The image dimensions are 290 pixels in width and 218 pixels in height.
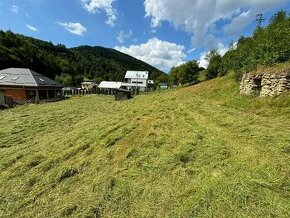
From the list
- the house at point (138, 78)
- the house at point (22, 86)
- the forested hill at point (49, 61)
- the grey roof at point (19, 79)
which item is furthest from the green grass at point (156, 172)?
the house at point (138, 78)

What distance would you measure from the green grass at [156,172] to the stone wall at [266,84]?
2.47m

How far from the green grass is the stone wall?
97.0 inches

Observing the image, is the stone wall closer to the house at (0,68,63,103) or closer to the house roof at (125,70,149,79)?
the house at (0,68,63,103)

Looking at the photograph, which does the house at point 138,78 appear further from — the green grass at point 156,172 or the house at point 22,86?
the green grass at point 156,172

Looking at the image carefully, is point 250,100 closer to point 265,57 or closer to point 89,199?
point 265,57

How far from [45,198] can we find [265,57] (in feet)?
39.4

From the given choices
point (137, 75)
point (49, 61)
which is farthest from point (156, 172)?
point (49, 61)

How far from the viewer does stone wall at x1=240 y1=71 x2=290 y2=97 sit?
9.77 metres

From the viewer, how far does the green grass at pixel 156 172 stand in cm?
373

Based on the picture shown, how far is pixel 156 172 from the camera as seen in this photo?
478 cm

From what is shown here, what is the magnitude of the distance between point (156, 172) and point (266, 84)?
8.32m

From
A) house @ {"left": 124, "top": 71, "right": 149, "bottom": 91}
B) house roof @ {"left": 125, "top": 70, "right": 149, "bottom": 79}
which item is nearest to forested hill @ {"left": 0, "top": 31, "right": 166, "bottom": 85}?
house roof @ {"left": 125, "top": 70, "right": 149, "bottom": 79}

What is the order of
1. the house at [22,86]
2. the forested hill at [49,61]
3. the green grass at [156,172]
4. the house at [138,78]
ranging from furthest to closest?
the house at [138,78]
the forested hill at [49,61]
the house at [22,86]
the green grass at [156,172]

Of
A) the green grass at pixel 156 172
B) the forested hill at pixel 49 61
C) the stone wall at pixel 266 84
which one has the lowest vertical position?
the green grass at pixel 156 172
